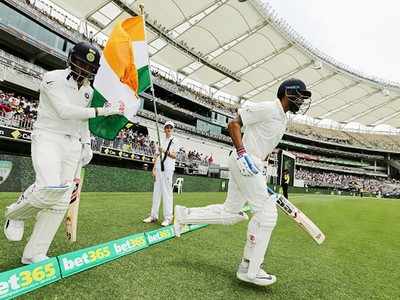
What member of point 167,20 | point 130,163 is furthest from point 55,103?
point 167,20

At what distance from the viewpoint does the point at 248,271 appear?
3.10m

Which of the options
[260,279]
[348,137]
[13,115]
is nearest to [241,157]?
[260,279]

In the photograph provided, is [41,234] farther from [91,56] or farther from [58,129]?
[91,56]

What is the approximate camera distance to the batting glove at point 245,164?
3191 mm

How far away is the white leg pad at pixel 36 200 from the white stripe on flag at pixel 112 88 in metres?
1.10

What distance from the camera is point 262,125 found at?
3.48 metres

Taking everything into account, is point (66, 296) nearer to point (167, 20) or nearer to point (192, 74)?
point (167, 20)

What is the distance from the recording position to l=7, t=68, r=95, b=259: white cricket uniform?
3051mm

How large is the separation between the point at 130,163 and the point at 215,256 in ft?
74.6

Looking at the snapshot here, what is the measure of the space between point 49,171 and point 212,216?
67.4 inches

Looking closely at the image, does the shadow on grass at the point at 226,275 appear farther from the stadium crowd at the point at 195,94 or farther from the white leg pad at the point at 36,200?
the stadium crowd at the point at 195,94

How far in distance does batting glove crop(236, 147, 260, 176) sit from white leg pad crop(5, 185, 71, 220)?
159 centimetres

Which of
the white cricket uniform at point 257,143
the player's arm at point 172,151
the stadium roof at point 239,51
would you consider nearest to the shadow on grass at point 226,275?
the white cricket uniform at point 257,143

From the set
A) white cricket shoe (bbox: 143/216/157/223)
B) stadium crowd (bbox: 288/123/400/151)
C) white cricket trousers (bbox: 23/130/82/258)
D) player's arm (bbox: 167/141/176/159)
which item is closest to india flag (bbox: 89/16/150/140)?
white cricket trousers (bbox: 23/130/82/258)
